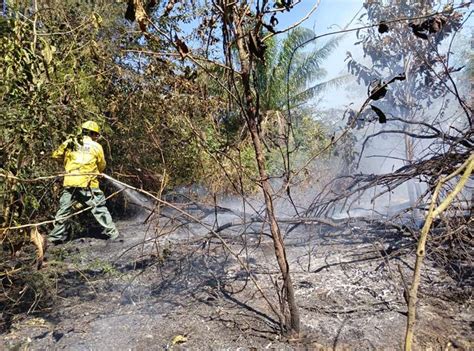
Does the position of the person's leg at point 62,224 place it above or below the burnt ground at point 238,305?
above

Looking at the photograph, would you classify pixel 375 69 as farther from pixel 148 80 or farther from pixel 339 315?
pixel 339 315

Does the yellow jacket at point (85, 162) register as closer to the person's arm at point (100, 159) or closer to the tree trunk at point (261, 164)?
the person's arm at point (100, 159)

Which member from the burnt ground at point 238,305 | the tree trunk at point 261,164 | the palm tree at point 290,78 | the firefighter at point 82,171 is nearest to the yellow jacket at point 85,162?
the firefighter at point 82,171

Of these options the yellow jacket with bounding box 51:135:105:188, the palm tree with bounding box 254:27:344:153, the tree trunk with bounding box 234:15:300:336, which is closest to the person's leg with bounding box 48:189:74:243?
the yellow jacket with bounding box 51:135:105:188

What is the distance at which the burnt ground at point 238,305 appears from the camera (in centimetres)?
274

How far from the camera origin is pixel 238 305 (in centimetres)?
322

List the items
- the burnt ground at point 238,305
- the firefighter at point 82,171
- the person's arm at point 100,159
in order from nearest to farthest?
the burnt ground at point 238,305 → the firefighter at point 82,171 → the person's arm at point 100,159

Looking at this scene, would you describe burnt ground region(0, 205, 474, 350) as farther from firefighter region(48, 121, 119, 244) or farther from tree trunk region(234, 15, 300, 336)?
firefighter region(48, 121, 119, 244)

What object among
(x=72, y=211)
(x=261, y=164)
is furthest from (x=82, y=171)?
(x=261, y=164)

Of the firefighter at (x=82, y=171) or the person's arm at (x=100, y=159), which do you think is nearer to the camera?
the firefighter at (x=82, y=171)

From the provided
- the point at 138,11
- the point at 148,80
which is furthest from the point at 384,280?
the point at 148,80

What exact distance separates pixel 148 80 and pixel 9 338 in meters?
4.60

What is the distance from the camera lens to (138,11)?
189 centimetres

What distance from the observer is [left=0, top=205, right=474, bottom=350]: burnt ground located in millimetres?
2738
